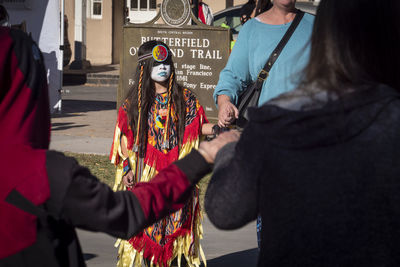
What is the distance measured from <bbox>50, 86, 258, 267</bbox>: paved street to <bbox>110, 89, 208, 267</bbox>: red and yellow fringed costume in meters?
0.50

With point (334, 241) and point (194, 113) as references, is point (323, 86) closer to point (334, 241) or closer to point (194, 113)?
point (334, 241)

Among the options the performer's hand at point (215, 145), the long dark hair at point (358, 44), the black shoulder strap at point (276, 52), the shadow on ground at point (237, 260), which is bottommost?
the shadow on ground at point (237, 260)

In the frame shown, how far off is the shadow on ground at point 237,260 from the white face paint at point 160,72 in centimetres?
151

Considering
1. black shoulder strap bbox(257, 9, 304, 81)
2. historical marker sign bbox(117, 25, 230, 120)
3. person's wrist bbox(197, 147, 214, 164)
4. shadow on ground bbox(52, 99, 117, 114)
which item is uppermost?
black shoulder strap bbox(257, 9, 304, 81)

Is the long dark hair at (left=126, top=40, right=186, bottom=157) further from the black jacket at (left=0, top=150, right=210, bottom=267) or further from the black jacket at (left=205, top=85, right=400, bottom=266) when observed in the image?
the black jacket at (left=205, top=85, right=400, bottom=266)

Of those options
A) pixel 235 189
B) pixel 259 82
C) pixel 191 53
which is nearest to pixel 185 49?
pixel 191 53

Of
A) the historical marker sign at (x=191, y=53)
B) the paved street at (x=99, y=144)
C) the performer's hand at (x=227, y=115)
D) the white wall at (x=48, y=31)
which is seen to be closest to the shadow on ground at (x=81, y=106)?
the paved street at (x=99, y=144)

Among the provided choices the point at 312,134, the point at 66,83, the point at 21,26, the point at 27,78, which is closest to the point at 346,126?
the point at 312,134

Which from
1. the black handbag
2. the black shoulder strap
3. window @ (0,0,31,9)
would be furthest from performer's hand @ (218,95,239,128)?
window @ (0,0,31,9)

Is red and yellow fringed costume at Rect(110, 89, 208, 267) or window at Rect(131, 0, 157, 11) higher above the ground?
window at Rect(131, 0, 157, 11)

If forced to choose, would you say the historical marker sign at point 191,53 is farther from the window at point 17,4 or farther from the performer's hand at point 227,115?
the performer's hand at point 227,115

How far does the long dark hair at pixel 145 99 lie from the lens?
4.92 m

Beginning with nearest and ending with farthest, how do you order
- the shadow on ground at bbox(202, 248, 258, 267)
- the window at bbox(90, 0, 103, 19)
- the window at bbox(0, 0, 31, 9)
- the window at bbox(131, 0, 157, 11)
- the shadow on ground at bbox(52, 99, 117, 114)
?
the shadow on ground at bbox(202, 248, 258, 267), the window at bbox(0, 0, 31, 9), the shadow on ground at bbox(52, 99, 117, 114), the window at bbox(90, 0, 103, 19), the window at bbox(131, 0, 157, 11)

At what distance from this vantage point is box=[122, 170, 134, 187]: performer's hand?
4.93 m
